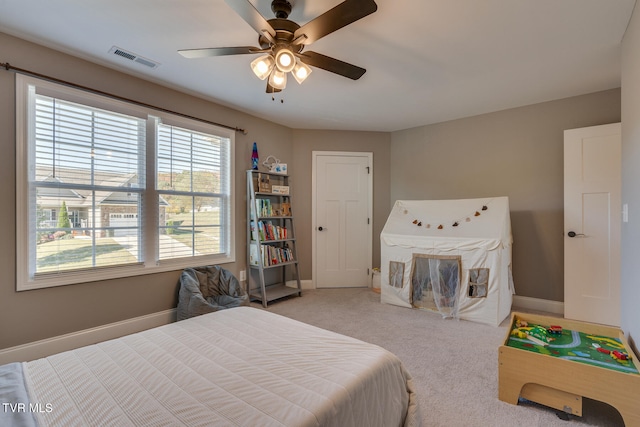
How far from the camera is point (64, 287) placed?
236 cm

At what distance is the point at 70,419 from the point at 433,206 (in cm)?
363

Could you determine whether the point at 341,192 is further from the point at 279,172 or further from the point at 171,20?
the point at 171,20

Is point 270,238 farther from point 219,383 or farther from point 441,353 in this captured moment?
point 219,383

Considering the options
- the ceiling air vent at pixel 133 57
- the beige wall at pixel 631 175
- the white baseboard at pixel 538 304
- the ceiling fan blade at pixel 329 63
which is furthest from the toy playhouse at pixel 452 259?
the ceiling air vent at pixel 133 57

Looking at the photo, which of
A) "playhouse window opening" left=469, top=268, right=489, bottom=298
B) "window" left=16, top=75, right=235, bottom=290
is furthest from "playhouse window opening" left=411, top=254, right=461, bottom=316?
"window" left=16, top=75, right=235, bottom=290

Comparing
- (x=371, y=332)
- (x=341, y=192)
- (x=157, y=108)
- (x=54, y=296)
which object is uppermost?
(x=157, y=108)

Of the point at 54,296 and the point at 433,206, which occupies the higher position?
the point at 433,206

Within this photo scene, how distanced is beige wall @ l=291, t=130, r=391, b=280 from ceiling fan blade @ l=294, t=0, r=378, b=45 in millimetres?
2782

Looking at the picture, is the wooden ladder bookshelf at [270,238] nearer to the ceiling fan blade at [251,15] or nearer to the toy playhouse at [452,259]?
the toy playhouse at [452,259]

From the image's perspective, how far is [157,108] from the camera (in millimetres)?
2914

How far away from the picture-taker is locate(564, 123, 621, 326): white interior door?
287 centimetres

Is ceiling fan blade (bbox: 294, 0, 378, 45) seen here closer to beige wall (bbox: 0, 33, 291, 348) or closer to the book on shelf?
beige wall (bbox: 0, 33, 291, 348)

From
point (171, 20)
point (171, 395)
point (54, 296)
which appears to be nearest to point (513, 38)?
point (171, 20)

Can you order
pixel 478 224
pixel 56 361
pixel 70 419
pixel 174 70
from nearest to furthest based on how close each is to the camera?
pixel 70 419
pixel 56 361
pixel 174 70
pixel 478 224
